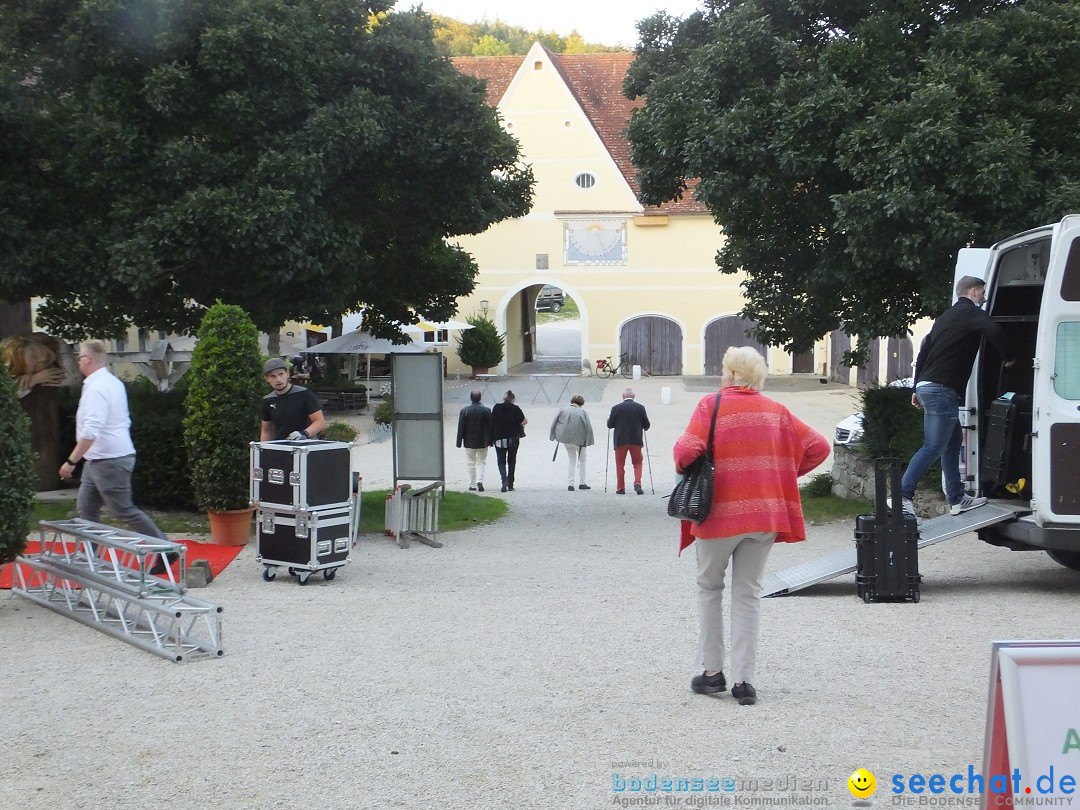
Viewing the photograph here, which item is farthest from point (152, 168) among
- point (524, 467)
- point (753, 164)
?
point (524, 467)

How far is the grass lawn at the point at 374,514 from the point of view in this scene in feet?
42.8

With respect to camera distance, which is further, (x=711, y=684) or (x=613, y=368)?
(x=613, y=368)

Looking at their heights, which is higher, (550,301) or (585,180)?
(585,180)

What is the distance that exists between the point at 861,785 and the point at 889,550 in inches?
169

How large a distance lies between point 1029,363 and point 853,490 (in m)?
5.07

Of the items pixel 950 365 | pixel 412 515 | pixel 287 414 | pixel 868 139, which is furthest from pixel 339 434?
pixel 950 365

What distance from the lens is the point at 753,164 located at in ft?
46.3

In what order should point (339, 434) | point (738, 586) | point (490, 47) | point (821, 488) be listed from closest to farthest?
point (738, 586)
point (821, 488)
point (339, 434)
point (490, 47)

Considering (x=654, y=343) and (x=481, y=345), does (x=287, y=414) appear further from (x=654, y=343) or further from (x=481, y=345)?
(x=654, y=343)

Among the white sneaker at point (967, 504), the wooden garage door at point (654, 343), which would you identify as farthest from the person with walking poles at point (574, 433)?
the wooden garage door at point (654, 343)

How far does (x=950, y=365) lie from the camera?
32.8 ft

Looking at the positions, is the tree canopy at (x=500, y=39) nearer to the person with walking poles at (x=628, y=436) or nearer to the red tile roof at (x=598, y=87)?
the red tile roof at (x=598, y=87)

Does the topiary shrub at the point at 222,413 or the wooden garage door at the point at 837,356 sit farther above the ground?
the wooden garage door at the point at 837,356

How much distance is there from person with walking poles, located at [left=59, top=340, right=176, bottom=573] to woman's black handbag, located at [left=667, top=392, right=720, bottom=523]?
4864mm
